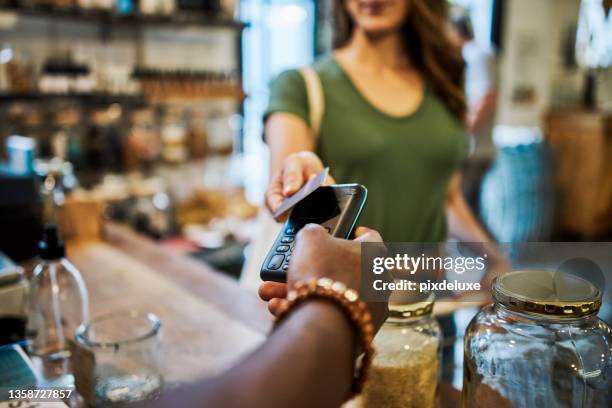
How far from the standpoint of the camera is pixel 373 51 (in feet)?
4.45

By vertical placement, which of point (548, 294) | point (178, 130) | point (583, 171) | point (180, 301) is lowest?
point (583, 171)

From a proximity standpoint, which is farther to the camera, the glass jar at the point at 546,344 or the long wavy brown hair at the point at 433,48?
the long wavy brown hair at the point at 433,48

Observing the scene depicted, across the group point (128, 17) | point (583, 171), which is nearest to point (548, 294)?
point (128, 17)

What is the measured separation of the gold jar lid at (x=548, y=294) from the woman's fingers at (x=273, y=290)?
0.68 ft

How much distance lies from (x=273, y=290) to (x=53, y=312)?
2.01ft

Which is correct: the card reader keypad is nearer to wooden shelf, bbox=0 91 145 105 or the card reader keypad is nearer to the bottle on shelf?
the bottle on shelf

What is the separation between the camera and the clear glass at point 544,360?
525 millimetres

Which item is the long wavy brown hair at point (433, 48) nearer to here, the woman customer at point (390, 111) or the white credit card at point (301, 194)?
the woman customer at point (390, 111)

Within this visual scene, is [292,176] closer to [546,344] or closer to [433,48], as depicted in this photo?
[546,344]

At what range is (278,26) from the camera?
4270mm

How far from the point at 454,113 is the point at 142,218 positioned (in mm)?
2153

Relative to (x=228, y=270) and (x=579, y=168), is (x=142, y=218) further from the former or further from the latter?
(x=579, y=168)

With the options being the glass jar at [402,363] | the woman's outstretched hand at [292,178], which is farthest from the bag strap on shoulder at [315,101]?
the glass jar at [402,363]

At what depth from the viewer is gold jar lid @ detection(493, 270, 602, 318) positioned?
50 cm
